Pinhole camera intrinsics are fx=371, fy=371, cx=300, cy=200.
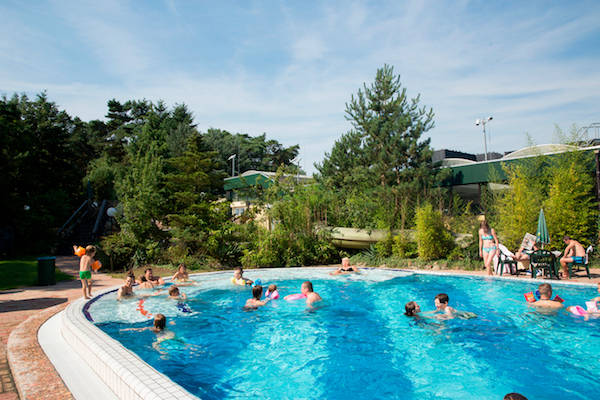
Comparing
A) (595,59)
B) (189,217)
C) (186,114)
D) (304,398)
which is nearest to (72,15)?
(189,217)

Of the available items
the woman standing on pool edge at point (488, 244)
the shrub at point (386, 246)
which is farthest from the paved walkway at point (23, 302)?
the woman standing on pool edge at point (488, 244)

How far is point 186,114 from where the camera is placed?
1377 inches

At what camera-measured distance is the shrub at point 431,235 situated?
36.7ft

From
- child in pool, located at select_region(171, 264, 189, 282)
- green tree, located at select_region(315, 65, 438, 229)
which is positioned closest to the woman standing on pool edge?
green tree, located at select_region(315, 65, 438, 229)

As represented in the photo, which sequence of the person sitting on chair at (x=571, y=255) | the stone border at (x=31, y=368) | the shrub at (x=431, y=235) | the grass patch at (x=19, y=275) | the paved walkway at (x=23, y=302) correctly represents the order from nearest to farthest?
the stone border at (x=31, y=368) → the paved walkway at (x=23, y=302) → the person sitting on chair at (x=571, y=255) → the grass patch at (x=19, y=275) → the shrub at (x=431, y=235)

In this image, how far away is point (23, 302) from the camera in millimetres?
7344

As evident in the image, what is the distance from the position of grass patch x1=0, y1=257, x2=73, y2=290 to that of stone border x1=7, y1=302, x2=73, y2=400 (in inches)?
201

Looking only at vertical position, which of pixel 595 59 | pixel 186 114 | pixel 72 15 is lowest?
pixel 595 59

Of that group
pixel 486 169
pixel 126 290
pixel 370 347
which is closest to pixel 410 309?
pixel 370 347

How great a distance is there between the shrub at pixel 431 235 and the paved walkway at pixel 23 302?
8711mm

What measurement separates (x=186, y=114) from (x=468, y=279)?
103ft

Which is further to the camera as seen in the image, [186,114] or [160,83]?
[186,114]

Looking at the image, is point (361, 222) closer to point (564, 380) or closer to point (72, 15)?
point (564, 380)

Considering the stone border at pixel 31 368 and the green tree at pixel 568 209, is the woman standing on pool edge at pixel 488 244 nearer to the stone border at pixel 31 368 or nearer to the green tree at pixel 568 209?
the green tree at pixel 568 209
